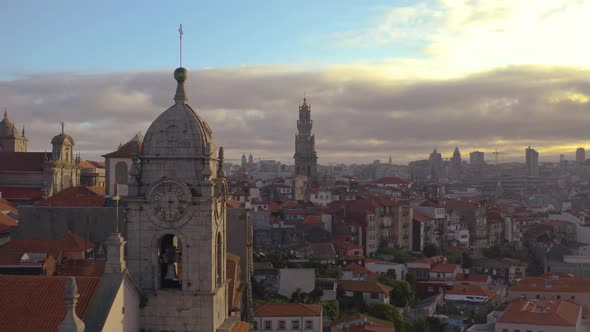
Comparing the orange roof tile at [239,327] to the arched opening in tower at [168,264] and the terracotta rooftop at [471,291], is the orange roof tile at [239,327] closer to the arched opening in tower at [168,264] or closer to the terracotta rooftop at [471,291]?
the arched opening in tower at [168,264]

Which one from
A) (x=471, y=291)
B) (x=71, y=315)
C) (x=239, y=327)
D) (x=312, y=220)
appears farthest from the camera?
(x=312, y=220)

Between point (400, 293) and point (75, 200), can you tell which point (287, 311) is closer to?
point (75, 200)

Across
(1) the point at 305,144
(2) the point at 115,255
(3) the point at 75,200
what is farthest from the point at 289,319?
(1) the point at 305,144

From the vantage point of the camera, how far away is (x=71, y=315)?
13.6m

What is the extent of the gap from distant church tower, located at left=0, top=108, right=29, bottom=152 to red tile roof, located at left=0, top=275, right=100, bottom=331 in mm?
88112

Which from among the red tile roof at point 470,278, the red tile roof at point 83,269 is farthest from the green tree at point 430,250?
the red tile roof at point 83,269

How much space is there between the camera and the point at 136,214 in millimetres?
16828

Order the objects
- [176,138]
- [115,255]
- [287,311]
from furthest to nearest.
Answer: [287,311]
[176,138]
[115,255]

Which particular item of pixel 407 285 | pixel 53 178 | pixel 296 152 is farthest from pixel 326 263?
pixel 296 152

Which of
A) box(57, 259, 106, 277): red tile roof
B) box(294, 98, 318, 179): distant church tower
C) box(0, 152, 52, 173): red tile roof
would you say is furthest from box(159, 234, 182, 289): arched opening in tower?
box(294, 98, 318, 179): distant church tower

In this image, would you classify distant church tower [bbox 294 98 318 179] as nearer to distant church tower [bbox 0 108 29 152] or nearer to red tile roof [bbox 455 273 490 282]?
distant church tower [bbox 0 108 29 152]

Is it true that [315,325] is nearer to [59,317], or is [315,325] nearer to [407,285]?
[407,285]

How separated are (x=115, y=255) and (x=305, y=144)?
428 feet

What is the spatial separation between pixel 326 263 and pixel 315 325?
21.8m
